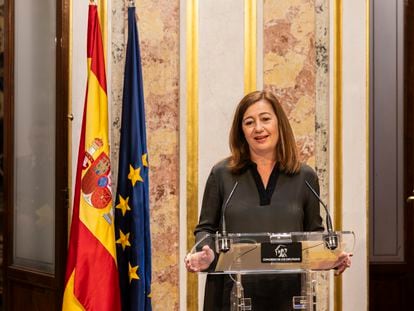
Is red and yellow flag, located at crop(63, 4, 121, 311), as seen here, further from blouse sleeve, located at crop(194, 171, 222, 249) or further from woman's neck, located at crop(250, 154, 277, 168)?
woman's neck, located at crop(250, 154, 277, 168)

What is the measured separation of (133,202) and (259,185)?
1.07 m

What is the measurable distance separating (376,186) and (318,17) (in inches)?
60.5

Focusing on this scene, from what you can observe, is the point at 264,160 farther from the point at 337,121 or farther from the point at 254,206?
the point at 337,121

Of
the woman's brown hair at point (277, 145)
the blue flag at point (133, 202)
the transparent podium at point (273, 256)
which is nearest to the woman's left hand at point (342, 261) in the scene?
the transparent podium at point (273, 256)

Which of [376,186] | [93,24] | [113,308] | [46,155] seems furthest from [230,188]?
[376,186]

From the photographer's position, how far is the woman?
2377mm

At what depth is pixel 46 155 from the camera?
4.11m

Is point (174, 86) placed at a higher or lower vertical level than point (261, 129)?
higher

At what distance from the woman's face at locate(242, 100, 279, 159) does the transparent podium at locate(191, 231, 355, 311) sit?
1.72 feet

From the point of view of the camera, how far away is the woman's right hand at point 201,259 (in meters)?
2.03

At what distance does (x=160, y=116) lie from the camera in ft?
11.9

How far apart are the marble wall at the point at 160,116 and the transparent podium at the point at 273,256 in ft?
5.17

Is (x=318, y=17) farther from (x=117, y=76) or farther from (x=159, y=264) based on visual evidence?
(x=159, y=264)

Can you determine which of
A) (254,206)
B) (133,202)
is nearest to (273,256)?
(254,206)
